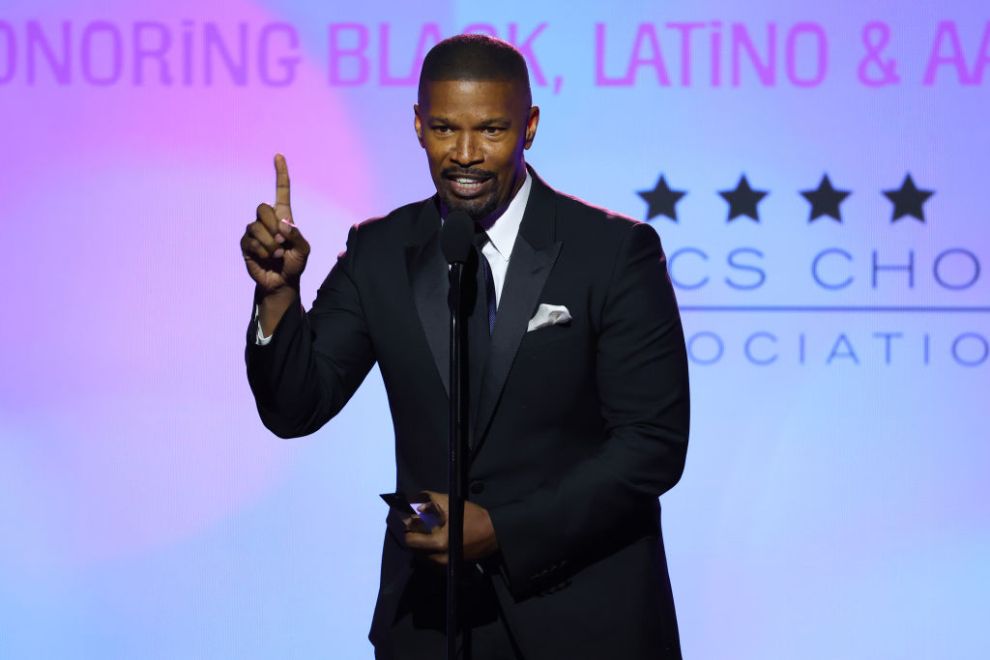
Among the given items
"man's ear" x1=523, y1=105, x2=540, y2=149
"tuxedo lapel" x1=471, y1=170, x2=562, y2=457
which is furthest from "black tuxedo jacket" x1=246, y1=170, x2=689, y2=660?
"man's ear" x1=523, y1=105, x2=540, y2=149

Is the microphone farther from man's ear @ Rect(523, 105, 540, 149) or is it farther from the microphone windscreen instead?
man's ear @ Rect(523, 105, 540, 149)

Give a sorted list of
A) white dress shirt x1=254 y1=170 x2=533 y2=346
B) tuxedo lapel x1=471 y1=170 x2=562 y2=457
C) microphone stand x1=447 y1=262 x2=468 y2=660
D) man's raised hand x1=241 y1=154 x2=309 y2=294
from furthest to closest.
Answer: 1. white dress shirt x1=254 y1=170 x2=533 y2=346
2. tuxedo lapel x1=471 y1=170 x2=562 y2=457
3. man's raised hand x1=241 y1=154 x2=309 y2=294
4. microphone stand x1=447 y1=262 x2=468 y2=660

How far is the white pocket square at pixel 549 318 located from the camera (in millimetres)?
2059

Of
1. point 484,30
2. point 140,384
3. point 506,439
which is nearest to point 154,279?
point 140,384

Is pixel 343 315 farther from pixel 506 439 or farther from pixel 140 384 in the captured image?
pixel 140 384

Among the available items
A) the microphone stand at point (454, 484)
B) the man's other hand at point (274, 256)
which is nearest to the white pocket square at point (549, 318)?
the microphone stand at point (454, 484)

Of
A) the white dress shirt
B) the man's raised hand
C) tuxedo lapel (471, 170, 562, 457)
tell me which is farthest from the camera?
the white dress shirt

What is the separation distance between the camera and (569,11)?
3570 mm

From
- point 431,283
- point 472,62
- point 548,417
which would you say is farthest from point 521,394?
point 472,62

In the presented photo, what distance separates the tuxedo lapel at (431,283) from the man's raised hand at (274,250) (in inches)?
7.7

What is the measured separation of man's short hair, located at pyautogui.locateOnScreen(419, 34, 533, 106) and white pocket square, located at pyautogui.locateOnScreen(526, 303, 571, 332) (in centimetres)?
32

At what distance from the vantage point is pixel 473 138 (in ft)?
6.82

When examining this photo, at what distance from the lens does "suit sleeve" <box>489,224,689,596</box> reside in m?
2.01

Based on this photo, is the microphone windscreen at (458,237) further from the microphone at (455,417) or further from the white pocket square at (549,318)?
the white pocket square at (549,318)
